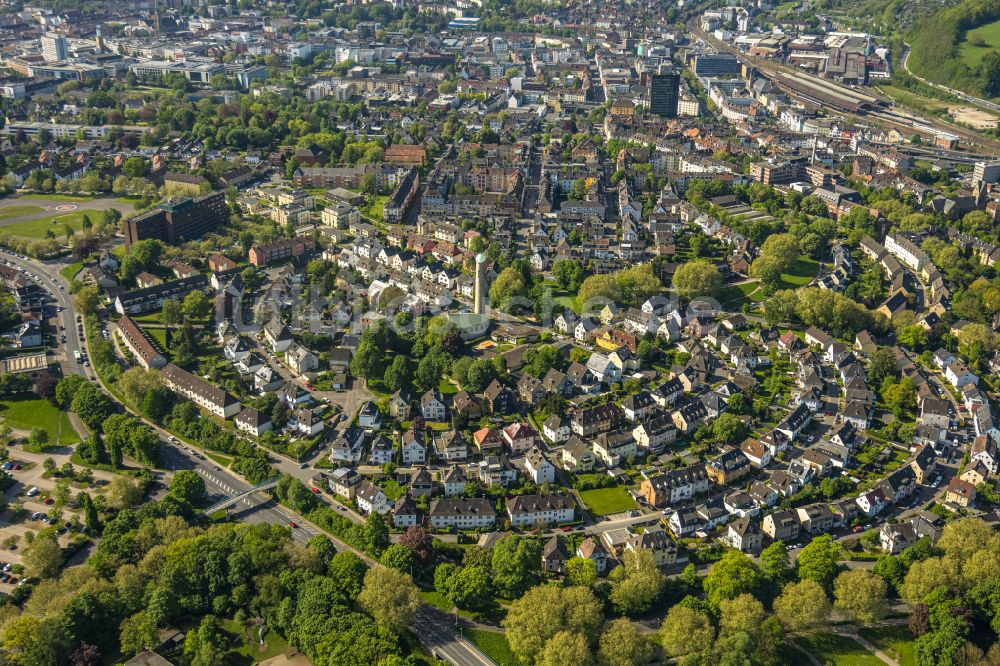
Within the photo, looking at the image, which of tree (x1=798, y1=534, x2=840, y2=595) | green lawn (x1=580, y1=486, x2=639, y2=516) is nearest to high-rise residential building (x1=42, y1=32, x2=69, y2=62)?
green lawn (x1=580, y1=486, x2=639, y2=516)

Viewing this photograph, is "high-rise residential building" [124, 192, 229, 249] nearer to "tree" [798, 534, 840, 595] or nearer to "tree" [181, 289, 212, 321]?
"tree" [181, 289, 212, 321]

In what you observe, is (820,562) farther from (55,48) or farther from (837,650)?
(55,48)

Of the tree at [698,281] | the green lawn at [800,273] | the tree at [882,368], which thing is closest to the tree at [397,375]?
the tree at [698,281]

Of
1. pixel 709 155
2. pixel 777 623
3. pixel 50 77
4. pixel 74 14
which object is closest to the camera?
pixel 777 623

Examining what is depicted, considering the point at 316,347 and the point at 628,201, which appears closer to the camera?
the point at 316,347

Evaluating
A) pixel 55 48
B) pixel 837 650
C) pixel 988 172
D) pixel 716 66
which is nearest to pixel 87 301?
pixel 837 650

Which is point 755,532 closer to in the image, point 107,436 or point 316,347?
point 316,347

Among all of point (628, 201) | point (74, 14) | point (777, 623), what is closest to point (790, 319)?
point (628, 201)

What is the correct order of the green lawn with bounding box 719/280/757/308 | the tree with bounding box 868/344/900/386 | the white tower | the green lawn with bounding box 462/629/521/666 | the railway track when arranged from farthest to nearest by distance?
the railway track, the green lawn with bounding box 719/280/757/308, the white tower, the tree with bounding box 868/344/900/386, the green lawn with bounding box 462/629/521/666
